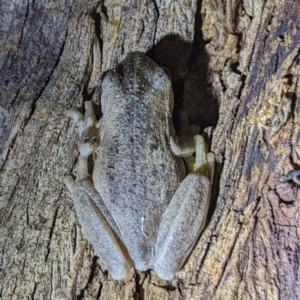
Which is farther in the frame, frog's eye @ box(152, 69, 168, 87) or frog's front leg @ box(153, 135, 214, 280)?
frog's eye @ box(152, 69, 168, 87)

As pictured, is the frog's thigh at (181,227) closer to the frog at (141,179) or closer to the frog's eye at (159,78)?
the frog at (141,179)

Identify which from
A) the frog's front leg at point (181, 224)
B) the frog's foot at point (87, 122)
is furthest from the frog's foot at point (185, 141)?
the frog's foot at point (87, 122)

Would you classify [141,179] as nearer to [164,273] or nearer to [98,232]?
[98,232]

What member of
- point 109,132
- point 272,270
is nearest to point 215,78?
point 109,132

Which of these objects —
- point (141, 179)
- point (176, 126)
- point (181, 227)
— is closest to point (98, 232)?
point (141, 179)

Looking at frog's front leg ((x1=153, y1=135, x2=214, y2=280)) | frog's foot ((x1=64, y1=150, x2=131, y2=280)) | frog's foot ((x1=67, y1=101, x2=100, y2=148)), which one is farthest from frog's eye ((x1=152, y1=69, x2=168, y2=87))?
frog's foot ((x1=64, y1=150, x2=131, y2=280))

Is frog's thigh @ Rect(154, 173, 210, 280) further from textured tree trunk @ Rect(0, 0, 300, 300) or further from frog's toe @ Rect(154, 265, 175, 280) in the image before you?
textured tree trunk @ Rect(0, 0, 300, 300)

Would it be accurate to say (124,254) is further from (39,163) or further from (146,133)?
(39,163)
